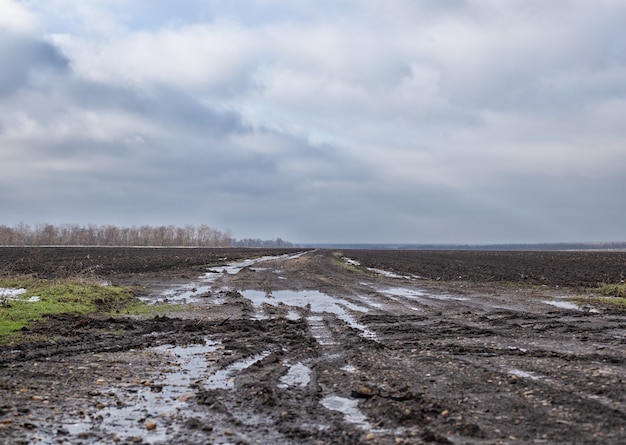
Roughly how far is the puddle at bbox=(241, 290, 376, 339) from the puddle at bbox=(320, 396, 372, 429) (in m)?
6.43

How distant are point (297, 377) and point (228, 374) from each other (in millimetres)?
1331

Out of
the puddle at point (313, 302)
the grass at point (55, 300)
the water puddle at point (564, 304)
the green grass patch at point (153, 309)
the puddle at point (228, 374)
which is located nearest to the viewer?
the puddle at point (228, 374)

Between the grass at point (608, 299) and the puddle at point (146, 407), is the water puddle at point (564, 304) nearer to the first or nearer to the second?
the grass at point (608, 299)

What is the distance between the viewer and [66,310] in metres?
17.7

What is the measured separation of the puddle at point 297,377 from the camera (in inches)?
360

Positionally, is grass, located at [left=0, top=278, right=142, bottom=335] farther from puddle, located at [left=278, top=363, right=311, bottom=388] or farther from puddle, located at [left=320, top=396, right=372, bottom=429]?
puddle, located at [left=320, top=396, right=372, bottom=429]

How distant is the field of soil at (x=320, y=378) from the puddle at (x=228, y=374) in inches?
1.7

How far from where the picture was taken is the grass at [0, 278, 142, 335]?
1548 centimetres

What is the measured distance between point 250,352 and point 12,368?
4.66 m

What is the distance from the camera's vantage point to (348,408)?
7645mm

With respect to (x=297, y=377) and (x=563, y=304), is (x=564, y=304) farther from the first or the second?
(x=297, y=377)

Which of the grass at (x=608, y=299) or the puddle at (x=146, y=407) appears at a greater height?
the grass at (x=608, y=299)

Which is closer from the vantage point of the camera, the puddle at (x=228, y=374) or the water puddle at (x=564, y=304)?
the puddle at (x=228, y=374)

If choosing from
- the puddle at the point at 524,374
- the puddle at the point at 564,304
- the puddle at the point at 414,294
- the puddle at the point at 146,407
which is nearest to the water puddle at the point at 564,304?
the puddle at the point at 564,304
